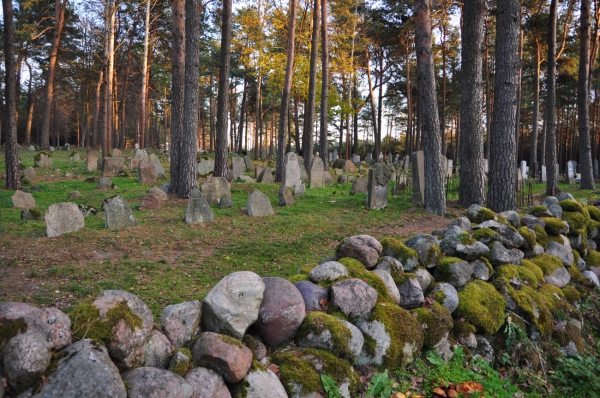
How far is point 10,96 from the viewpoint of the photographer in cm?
1163

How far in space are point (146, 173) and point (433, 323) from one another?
1315cm

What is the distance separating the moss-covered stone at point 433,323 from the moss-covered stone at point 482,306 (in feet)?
1.22

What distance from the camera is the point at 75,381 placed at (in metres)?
1.81

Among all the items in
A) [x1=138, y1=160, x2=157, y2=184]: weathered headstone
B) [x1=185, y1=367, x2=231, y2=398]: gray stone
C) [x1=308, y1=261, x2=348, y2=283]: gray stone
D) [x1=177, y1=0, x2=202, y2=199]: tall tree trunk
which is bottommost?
[x1=185, y1=367, x2=231, y2=398]: gray stone

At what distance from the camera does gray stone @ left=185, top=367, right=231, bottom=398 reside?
7.54ft

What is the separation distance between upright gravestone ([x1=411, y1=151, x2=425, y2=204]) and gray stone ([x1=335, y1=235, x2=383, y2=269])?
7685 millimetres

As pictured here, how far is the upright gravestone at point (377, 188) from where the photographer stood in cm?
1096

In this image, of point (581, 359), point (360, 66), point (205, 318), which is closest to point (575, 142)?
point (360, 66)

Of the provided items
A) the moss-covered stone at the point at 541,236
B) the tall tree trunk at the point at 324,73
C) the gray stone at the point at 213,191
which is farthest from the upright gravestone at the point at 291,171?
the moss-covered stone at the point at 541,236

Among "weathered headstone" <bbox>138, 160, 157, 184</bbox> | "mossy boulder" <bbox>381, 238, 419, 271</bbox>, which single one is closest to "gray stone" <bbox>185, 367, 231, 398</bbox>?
"mossy boulder" <bbox>381, 238, 419, 271</bbox>

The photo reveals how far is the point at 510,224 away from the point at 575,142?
1841 inches

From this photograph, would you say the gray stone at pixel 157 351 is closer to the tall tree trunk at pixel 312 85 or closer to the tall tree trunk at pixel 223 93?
the tall tree trunk at pixel 223 93

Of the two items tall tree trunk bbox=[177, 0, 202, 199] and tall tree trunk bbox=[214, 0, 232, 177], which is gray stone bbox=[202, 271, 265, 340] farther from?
tall tree trunk bbox=[214, 0, 232, 177]

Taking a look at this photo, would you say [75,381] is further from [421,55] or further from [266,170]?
[266,170]
